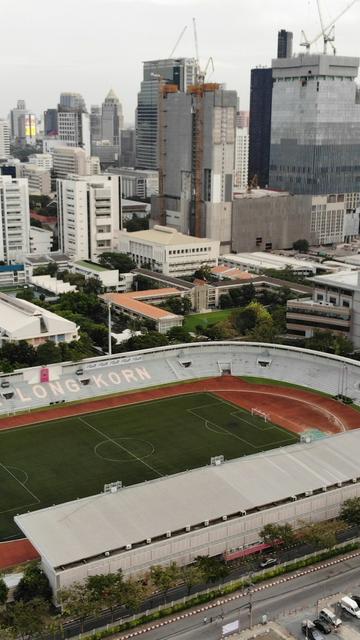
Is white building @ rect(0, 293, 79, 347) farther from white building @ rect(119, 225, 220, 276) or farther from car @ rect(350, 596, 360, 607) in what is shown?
→ car @ rect(350, 596, 360, 607)

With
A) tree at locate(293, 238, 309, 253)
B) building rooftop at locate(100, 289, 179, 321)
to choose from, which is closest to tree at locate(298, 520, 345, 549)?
building rooftop at locate(100, 289, 179, 321)

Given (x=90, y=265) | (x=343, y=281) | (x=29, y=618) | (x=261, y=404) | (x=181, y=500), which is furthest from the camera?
(x=90, y=265)

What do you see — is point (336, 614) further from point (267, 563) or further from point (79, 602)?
point (79, 602)

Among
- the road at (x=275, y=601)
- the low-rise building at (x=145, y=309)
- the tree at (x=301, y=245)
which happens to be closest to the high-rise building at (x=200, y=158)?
the tree at (x=301, y=245)

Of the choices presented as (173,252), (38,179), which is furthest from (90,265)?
(38,179)

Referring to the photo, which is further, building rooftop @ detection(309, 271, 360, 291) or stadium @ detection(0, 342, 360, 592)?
building rooftop @ detection(309, 271, 360, 291)

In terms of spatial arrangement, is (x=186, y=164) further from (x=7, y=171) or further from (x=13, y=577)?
(x=13, y=577)
